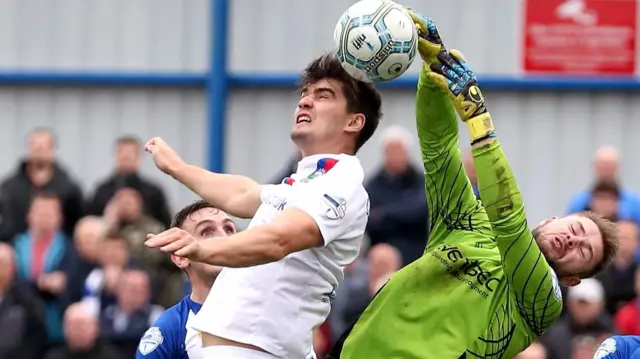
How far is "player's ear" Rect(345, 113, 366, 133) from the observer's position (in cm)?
700

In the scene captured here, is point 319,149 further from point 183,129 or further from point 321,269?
point 183,129

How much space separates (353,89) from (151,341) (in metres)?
1.63

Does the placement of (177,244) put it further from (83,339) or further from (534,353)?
(83,339)

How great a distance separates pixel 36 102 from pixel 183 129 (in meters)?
1.68

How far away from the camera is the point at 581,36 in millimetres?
15875

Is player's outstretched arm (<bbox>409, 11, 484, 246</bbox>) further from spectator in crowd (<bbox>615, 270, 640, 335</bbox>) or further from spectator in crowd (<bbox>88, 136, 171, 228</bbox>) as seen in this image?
spectator in crowd (<bbox>88, 136, 171, 228</bbox>)

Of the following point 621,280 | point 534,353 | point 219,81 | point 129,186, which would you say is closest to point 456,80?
point 534,353

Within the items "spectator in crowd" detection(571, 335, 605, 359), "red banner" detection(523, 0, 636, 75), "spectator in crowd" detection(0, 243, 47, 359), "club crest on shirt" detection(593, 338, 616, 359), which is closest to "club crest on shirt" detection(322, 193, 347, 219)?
"club crest on shirt" detection(593, 338, 616, 359)

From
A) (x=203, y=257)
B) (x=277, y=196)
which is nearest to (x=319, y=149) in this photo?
(x=277, y=196)

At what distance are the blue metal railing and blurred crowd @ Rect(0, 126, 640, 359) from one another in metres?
2.46

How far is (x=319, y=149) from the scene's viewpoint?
6902 mm

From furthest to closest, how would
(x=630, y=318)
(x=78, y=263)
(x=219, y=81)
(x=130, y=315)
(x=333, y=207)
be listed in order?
(x=219, y=81) → (x=78, y=263) → (x=130, y=315) → (x=630, y=318) → (x=333, y=207)

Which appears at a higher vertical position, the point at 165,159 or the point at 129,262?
the point at 165,159

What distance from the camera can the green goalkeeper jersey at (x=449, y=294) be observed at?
721 cm
